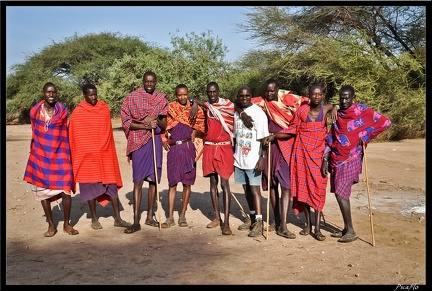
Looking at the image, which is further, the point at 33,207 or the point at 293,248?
the point at 33,207

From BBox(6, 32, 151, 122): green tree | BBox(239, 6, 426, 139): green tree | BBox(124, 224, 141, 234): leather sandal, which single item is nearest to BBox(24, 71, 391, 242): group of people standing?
BBox(124, 224, 141, 234): leather sandal

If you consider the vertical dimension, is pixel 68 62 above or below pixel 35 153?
above

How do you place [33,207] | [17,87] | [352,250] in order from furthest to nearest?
[17,87] → [33,207] → [352,250]

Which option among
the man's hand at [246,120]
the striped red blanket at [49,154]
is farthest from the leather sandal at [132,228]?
the man's hand at [246,120]

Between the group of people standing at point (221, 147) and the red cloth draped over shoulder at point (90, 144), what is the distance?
0.01 metres

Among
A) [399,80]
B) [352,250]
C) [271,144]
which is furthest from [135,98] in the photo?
[399,80]

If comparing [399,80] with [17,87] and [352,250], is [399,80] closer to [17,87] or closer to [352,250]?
[352,250]

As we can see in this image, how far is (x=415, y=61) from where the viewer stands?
1548 cm

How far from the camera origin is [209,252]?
5.30 metres

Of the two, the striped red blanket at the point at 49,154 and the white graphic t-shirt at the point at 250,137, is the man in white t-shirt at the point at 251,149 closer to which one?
the white graphic t-shirt at the point at 250,137

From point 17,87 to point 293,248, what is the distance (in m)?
25.8

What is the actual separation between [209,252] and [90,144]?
206cm

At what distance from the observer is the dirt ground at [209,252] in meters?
4.52
